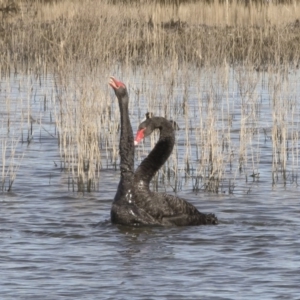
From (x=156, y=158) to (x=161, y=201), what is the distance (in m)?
0.46

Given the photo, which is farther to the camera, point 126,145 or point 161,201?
point 126,145

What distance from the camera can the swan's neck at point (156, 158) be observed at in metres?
9.50

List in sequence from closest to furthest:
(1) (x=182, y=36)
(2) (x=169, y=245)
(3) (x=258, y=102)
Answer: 1. (2) (x=169, y=245)
2. (3) (x=258, y=102)
3. (1) (x=182, y=36)

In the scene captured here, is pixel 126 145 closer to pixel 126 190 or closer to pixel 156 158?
pixel 156 158

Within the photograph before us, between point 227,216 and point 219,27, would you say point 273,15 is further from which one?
point 227,216

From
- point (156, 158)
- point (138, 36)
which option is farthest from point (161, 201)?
point (138, 36)

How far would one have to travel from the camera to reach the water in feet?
23.2

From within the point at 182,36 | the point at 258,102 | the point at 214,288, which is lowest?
the point at 214,288

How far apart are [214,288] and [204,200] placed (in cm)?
388

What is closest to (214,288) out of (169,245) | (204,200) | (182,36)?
(169,245)

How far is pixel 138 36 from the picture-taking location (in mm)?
20328

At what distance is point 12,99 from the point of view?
56.8 ft

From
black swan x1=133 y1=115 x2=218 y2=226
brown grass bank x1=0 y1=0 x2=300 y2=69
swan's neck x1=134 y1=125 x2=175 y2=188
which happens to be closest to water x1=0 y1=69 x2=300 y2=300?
black swan x1=133 y1=115 x2=218 y2=226

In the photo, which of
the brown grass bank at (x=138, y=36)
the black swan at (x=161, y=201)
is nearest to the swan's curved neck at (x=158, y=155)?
the black swan at (x=161, y=201)
